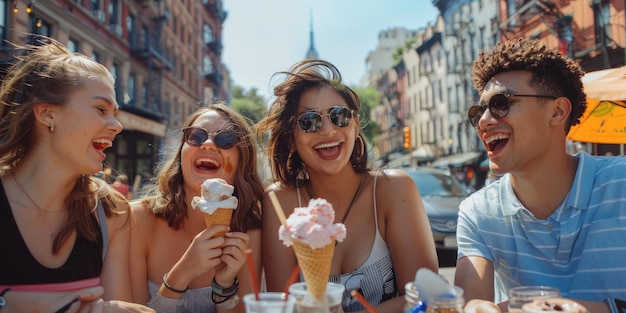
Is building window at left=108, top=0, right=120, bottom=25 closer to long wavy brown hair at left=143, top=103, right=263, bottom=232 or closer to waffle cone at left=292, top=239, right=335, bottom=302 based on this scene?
long wavy brown hair at left=143, top=103, right=263, bottom=232

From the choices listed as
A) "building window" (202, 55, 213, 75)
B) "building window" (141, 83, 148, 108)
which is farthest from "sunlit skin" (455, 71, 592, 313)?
"building window" (202, 55, 213, 75)

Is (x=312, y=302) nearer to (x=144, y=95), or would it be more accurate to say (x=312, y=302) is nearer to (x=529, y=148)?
(x=529, y=148)

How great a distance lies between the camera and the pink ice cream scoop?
5.17 ft

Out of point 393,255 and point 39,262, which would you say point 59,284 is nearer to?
point 39,262

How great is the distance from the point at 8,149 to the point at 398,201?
2.23m

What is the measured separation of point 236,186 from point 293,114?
2.04ft

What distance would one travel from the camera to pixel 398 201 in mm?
2883

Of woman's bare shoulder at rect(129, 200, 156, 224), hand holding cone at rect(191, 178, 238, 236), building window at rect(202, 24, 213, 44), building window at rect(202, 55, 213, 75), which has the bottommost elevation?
woman's bare shoulder at rect(129, 200, 156, 224)

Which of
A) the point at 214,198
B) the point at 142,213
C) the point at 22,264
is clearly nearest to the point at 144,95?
the point at 142,213

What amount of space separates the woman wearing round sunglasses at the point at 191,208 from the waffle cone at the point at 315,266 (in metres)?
1.08

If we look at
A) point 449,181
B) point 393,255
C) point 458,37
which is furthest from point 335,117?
point 458,37

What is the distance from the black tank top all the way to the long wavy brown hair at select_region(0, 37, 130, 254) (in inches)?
4.1

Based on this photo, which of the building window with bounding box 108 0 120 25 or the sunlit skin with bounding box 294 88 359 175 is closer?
the sunlit skin with bounding box 294 88 359 175

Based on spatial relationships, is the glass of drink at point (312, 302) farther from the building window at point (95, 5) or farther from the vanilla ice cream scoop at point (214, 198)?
the building window at point (95, 5)
